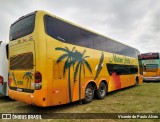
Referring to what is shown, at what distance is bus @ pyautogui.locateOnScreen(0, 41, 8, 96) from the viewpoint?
31.1 feet

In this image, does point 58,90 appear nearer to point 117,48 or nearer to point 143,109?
point 143,109

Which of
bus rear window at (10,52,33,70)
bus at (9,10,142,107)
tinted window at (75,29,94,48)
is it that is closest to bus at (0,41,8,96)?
bus at (9,10,142,107)

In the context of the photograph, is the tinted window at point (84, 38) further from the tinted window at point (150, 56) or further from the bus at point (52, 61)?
the tinted window at point (150, 56)

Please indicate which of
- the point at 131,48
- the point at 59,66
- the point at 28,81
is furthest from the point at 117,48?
the point at 28,81

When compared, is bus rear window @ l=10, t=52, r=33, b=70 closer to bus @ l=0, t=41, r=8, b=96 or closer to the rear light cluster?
the rear light cluster

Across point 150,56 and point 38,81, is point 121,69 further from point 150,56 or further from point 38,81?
point 150,56

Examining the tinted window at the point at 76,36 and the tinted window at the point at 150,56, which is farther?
the tinted window at the point at 150,56

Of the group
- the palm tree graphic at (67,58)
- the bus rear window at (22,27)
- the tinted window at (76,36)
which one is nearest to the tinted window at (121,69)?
the tinted window at (76,36)

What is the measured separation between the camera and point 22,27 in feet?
25.0

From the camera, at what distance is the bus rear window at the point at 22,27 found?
7140mm

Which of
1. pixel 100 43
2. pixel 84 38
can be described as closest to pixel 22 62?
pixel 84 38

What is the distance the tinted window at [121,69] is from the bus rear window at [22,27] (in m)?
5.56

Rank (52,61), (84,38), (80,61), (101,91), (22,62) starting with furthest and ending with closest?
1. (101,91)
2. (84,38)
3. (80,61)
4. (22,62)
5. (52,61)

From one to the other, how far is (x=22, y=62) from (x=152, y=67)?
55.2 ft
